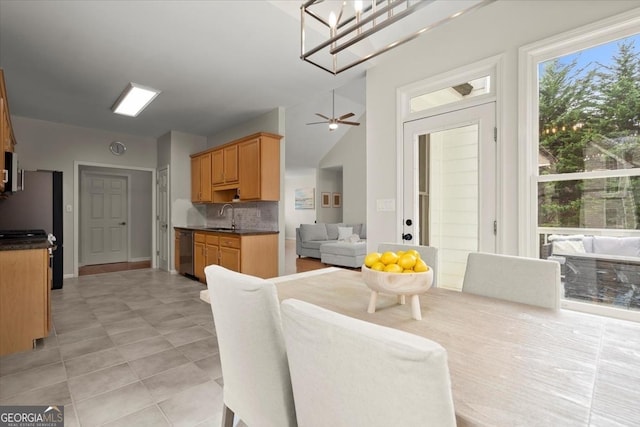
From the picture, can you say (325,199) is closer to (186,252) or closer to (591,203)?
(186,252)

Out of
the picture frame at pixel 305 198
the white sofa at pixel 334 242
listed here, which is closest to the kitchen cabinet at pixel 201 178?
the white sofa at pixel 334 242

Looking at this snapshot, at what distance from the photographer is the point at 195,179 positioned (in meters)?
5.80

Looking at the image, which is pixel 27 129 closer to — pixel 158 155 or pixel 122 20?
pixel 158 155

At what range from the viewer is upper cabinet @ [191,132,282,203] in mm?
4398

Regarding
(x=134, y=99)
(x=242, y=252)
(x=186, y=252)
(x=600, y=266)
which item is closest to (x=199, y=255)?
(x=186, y=252)

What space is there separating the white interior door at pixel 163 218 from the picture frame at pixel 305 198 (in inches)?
211

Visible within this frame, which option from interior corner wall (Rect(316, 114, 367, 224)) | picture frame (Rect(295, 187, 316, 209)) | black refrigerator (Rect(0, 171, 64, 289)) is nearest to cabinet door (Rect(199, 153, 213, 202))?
black refrigerator (Rect(0, 171, 64, 289))

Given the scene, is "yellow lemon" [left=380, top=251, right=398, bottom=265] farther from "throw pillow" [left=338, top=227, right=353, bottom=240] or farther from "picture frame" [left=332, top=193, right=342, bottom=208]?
"picture frame" [left=332, top=193, right=342, bottom=208]

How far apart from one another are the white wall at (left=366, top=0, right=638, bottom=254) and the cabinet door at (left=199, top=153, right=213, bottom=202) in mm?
3184

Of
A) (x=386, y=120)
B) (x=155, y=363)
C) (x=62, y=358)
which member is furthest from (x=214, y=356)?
(x=386, y=120)

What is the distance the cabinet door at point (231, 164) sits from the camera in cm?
484

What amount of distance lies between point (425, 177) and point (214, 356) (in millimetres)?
2416

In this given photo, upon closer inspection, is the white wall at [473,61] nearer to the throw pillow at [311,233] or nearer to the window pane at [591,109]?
the window pane at [591,109]

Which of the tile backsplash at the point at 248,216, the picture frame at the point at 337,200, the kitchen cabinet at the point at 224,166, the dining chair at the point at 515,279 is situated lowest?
the dining chair at the point at 515,279
